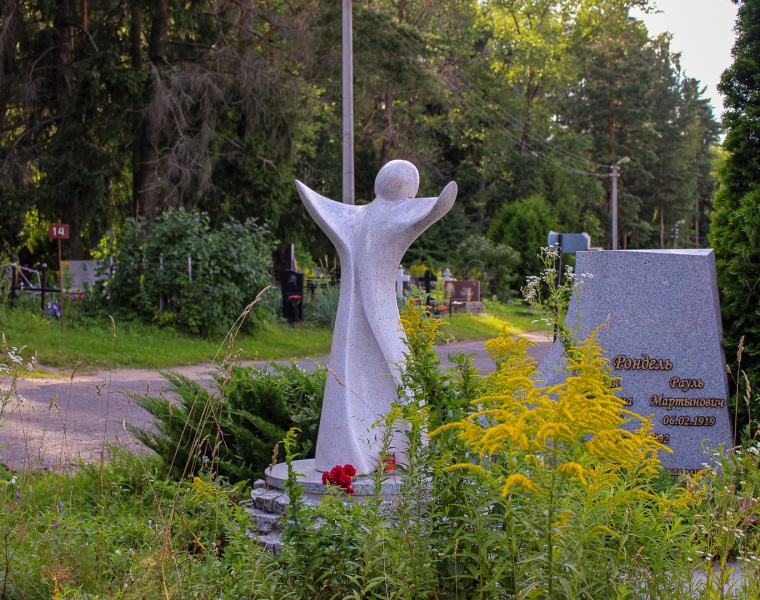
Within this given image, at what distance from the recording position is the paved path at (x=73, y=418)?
6504 mm

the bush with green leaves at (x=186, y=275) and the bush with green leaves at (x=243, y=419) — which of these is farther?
the bush with green leaves at (x=186, y=275)

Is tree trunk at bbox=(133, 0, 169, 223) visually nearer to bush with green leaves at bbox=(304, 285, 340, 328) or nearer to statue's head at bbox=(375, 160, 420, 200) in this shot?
bush with green leaves at bbox=(304, 285, 340, 328)

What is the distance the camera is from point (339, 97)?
1039 inches

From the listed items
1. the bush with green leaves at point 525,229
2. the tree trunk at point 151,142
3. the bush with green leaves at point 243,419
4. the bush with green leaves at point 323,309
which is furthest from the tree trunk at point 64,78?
the bush with green leaves at point 525,229

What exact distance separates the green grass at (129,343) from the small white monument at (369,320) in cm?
651

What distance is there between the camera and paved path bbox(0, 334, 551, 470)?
21.3 feet

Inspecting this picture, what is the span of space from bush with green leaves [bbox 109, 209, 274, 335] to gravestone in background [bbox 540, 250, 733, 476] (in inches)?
411

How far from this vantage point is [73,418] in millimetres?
8703

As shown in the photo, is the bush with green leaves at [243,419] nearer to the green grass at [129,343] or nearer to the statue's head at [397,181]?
the statue's head at [397,181]

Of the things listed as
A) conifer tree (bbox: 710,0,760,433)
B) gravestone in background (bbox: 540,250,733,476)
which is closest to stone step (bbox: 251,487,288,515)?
gravestone in background (bbox: 540,250,733,476)

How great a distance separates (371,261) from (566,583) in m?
3.26

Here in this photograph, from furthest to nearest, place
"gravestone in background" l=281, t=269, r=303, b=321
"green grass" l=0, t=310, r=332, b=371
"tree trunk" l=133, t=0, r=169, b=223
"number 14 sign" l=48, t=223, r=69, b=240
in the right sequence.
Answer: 1. "tree trunk" l=133, t=0, r=169, b=223
2. "gravestone in background" l=281, t=269, r=303, b=321
3. "number 14 sign" l=48, t=223, r=69, b=240
4. "green grass" l=0, t=310, r=332, b=371

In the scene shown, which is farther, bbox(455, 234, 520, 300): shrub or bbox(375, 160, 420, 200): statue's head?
bbox(455, 234, 520, 300): shrub

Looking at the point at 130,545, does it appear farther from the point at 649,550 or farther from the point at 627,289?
the point at 627,289
